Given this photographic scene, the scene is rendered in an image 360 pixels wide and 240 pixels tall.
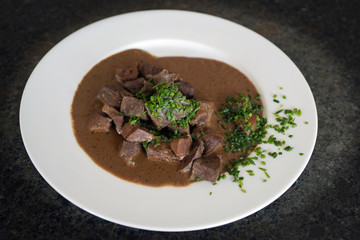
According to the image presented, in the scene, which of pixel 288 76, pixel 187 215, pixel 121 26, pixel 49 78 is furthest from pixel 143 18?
pixel 187 215

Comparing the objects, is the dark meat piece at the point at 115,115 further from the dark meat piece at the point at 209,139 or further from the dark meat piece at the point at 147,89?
the dark meat piece at the point at 209,139

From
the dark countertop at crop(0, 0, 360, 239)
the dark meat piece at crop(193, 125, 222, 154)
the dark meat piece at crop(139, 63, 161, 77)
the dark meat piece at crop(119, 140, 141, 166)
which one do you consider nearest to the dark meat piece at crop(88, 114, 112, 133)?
the dark meat piece at crop(119, 140, 141, 166)

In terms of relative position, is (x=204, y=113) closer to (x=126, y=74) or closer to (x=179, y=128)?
(x=179, y=128)

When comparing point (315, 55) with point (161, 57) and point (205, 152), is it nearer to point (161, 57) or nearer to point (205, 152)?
point (161, 57)

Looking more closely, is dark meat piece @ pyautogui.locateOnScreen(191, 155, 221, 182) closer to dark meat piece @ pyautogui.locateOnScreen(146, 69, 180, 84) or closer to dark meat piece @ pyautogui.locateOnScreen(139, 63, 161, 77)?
dark meat piece @ pyautogui.locateOnScreen(146, 69, 180, 84)

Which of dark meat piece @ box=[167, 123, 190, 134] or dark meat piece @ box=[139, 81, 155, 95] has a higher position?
dark meat piece @ box=[139, 81, 155, 95]
